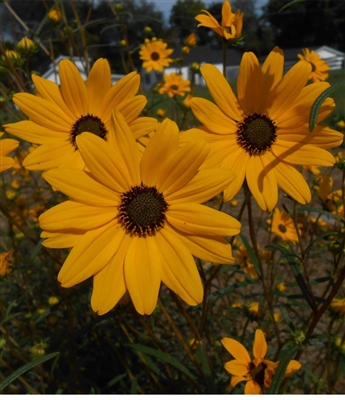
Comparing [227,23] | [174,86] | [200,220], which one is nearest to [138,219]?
[200,220]

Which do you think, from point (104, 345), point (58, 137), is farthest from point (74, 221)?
point (104, 345)

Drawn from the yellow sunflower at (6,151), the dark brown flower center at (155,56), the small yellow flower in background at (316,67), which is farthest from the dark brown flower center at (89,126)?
the dark brown flower center at (155,56)

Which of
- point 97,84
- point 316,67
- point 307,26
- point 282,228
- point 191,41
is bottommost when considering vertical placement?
point 307,26

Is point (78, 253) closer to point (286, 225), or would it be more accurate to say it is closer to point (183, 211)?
point (183, 211)

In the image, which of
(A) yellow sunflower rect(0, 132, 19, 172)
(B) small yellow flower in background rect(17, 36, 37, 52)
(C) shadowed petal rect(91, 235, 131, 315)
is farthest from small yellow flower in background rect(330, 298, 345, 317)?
(B) small yellow flower in background rect(17, 36, 37, 52)

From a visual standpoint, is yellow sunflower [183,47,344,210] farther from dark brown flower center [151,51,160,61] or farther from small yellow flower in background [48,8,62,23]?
dark brown flower center [151,51,160,61]

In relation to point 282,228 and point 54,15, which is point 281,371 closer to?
point 282,228
